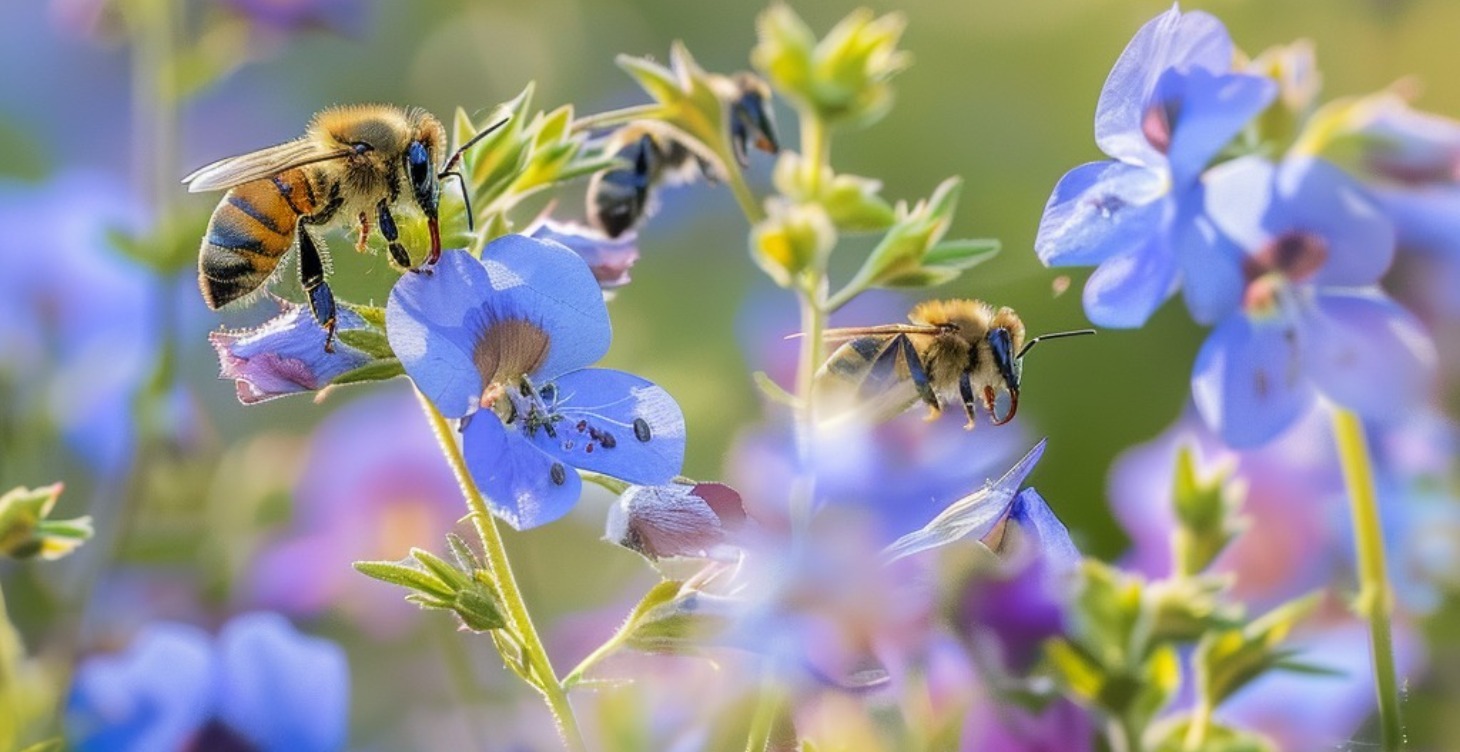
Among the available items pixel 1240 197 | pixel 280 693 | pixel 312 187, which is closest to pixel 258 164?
pixel 312 187

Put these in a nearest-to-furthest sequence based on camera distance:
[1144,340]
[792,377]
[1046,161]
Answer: [792,377]
[1144,340]
[1046,161]

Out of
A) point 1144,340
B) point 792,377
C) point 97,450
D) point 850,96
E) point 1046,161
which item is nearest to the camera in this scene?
point 850,96

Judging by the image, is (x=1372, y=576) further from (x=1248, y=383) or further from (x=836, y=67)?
(x=836, y=67)

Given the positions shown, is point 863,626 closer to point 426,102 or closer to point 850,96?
point 850,96

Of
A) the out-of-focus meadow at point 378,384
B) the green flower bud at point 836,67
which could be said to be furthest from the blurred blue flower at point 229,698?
the green flower bud at point 836,67

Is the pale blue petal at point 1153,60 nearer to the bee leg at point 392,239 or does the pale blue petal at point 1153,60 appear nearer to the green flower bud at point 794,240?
the green flower bud at point 794,240

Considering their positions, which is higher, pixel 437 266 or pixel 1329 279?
pixel 437 266

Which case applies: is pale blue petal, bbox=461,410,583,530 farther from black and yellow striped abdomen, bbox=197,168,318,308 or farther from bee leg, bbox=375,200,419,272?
black and yellow striped abdomen, bbox=197,168,318,308

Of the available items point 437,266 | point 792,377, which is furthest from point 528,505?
point 792,377
